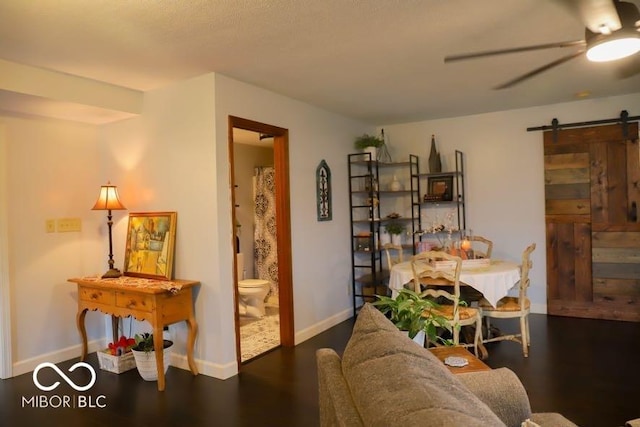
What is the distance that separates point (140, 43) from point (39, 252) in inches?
85.9

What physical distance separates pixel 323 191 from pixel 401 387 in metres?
3.67

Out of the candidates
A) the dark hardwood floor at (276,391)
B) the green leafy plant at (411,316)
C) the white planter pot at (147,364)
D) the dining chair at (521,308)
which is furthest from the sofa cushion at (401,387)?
the dining chair at (521,308)

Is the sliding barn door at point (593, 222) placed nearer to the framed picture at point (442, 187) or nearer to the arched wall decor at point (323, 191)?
the framed picture at point (442, 187)

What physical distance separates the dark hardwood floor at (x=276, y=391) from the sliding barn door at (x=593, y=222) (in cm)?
74

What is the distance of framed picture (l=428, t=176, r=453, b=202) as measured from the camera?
5.36m

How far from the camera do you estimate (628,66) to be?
3.38 meters

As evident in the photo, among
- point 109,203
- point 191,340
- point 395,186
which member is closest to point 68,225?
point 109,203

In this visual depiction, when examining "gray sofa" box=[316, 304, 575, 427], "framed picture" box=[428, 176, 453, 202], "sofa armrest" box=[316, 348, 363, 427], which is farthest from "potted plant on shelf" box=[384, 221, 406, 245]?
"sofa armrest" box=[316, 348, 363, 427]

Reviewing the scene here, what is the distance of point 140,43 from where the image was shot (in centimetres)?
274

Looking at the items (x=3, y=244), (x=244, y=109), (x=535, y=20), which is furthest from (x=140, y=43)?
(x=535, y=20)

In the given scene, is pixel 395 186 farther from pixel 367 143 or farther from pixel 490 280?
pixel 490 280

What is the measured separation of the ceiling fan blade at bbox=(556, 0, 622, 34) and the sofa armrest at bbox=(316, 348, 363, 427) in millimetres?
1776

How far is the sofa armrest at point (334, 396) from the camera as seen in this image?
120cm

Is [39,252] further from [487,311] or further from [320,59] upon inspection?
[487,311]
